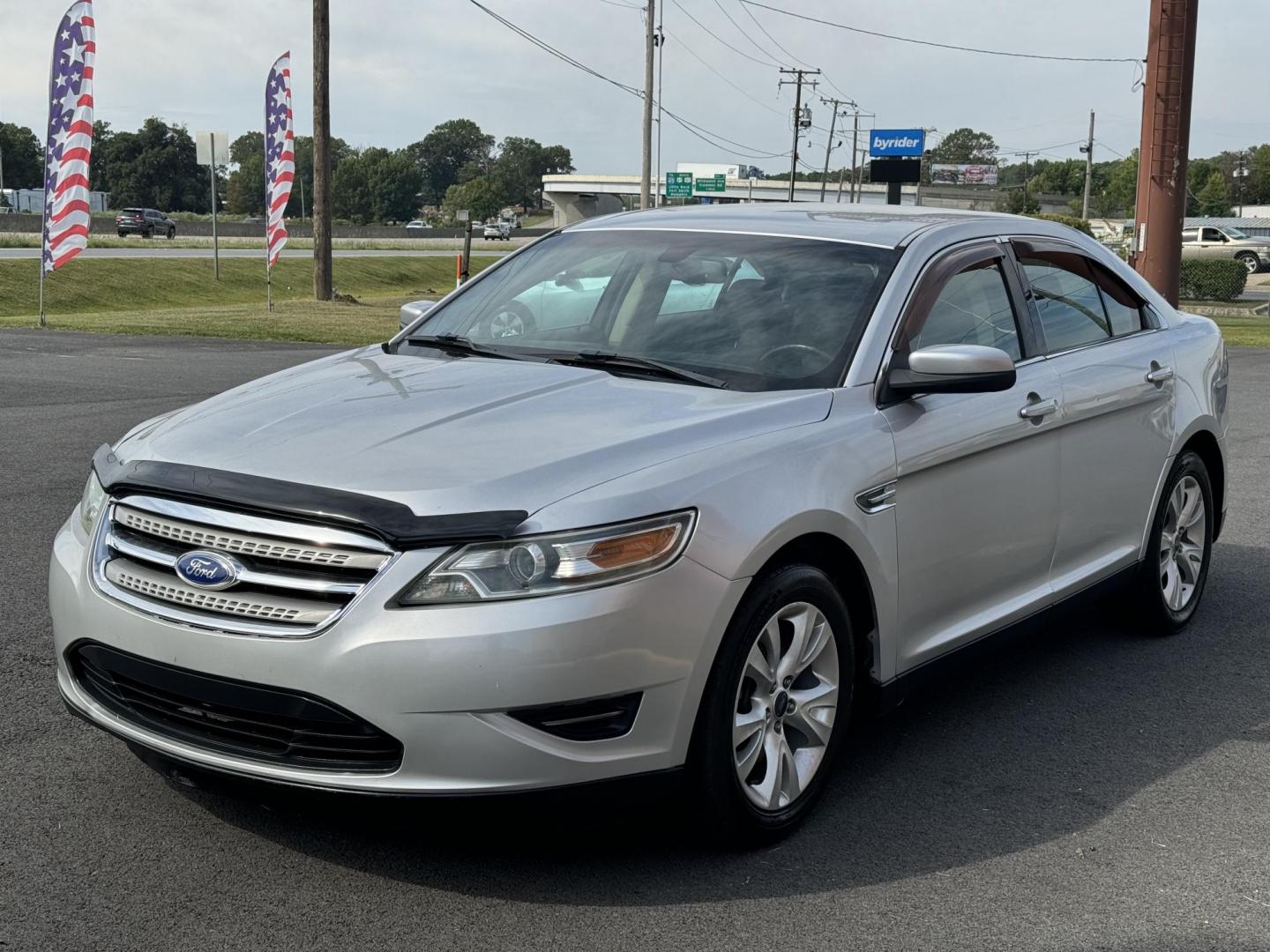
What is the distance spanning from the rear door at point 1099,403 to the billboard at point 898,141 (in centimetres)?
7350

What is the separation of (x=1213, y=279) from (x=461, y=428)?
3902 centimetres

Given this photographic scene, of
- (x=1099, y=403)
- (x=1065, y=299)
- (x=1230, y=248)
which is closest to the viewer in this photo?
(x=1099, y=403)

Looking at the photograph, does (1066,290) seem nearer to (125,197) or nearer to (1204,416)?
(1204,416)

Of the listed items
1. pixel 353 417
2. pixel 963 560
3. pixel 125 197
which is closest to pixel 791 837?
pixel 963 560

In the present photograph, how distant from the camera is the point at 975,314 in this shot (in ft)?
15.9

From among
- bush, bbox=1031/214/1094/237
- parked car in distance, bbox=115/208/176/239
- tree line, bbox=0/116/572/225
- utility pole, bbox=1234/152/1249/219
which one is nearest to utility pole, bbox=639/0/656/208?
bush, bbox=1031/214/1094/237

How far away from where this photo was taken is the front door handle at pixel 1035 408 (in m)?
4.73

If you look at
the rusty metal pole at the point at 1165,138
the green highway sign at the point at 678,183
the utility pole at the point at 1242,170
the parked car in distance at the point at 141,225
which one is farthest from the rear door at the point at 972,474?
the utility pole at the point at 1242,170

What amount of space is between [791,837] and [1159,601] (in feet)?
8.85

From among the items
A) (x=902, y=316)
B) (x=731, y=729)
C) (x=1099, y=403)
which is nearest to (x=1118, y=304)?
(x=1099, y=403)

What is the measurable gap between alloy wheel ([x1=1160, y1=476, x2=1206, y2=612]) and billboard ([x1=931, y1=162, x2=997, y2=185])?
154 metres

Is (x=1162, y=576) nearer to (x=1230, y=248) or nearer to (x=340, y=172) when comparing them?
(x=1230, y=248)

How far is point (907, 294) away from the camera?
453 cm

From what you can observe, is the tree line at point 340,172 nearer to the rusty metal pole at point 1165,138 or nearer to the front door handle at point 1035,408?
the rusty metal pole at point 1165,138
